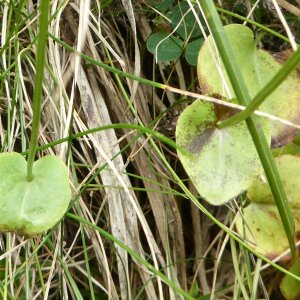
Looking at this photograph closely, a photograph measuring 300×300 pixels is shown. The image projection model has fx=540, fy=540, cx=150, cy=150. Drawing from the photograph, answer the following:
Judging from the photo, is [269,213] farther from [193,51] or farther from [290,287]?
[193,51]

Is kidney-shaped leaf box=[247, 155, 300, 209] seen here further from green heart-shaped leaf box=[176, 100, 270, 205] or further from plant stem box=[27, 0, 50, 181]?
plant stem box=[27, 0, 50, 181]

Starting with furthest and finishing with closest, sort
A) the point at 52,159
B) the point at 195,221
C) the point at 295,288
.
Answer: the point at 195,221 → the point at 295,288 → the point at 52,159

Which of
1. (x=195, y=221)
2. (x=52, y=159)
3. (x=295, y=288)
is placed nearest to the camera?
(x=52, y=159)

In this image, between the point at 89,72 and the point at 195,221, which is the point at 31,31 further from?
the point at 195,221

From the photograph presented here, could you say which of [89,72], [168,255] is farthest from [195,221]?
[89,72]

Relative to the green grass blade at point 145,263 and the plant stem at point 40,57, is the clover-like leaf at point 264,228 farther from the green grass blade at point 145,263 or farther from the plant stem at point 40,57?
the plant stem at point 40,57

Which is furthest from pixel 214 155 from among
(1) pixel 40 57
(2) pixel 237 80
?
(1) pixel 40 57
